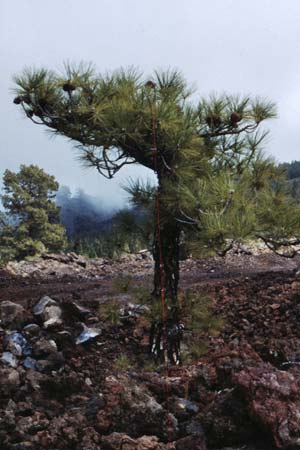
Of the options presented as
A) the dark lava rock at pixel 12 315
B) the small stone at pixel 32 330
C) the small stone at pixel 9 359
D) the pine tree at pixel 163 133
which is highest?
the pine tree at pixel 163 133

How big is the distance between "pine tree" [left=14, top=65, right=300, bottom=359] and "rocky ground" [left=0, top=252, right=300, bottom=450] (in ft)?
2.01

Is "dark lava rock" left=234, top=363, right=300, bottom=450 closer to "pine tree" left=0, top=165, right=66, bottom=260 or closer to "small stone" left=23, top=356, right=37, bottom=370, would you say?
"small stone" left=23, top=356, right=37, bottom=370

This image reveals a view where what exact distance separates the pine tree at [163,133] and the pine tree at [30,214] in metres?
11.4

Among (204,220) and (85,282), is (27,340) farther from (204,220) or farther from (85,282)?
(85,282)

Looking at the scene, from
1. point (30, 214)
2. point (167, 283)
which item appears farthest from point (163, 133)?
point (30, 214)

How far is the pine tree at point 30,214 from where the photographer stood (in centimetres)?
1520

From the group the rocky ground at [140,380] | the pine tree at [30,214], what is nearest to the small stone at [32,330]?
the rocky ground at [140,380]

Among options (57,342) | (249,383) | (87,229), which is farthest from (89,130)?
(87,229)

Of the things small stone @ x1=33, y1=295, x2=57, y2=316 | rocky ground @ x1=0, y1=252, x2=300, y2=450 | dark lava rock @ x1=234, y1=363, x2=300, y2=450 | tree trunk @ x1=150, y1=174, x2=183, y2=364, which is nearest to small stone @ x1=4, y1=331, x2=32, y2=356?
rocky ground @ x1=0, y1=252, x2=300, y2=450

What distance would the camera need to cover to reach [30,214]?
15.7 m

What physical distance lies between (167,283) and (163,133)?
37.3 inches

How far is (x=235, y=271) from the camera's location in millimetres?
7965

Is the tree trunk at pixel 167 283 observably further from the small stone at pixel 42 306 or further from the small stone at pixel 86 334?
the small stone at pixel 42 306

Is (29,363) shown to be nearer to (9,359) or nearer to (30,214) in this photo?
(9,359)
